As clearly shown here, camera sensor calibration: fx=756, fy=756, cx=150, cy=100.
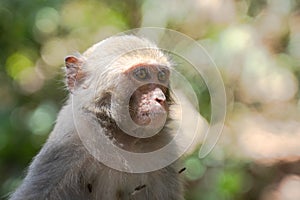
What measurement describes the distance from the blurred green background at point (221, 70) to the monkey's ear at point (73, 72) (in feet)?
5.48

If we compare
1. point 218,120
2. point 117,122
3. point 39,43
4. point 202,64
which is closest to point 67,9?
point 39,43

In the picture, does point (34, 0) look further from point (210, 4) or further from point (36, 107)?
point (210, 4)

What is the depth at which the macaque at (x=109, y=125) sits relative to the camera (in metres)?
3.97

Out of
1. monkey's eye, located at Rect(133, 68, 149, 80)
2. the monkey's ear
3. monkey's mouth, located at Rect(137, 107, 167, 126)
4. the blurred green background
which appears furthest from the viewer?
the blurred green background

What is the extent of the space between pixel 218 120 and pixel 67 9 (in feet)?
5.67

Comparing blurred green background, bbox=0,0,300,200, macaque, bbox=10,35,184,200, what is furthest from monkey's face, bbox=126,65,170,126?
blurred green background, bbox=0,0,300,200

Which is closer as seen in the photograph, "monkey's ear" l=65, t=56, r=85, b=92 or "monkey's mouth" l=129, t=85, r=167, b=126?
"monkey's mouth" l=129, t=85, r=167, b=126

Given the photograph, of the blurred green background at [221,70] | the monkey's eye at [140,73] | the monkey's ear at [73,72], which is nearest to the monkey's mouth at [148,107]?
the monkey's eye at [140,73]

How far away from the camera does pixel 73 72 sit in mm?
4293

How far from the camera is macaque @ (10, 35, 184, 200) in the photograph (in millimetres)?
3971

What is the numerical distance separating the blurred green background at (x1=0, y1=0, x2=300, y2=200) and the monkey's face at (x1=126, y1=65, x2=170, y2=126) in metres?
1.88

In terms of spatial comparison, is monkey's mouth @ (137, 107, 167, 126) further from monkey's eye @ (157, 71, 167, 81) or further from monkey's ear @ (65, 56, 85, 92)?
monkey's ear @ (65, 56, 85, 92)

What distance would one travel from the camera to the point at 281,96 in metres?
6.71

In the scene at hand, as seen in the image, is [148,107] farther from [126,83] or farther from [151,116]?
[126,83]
